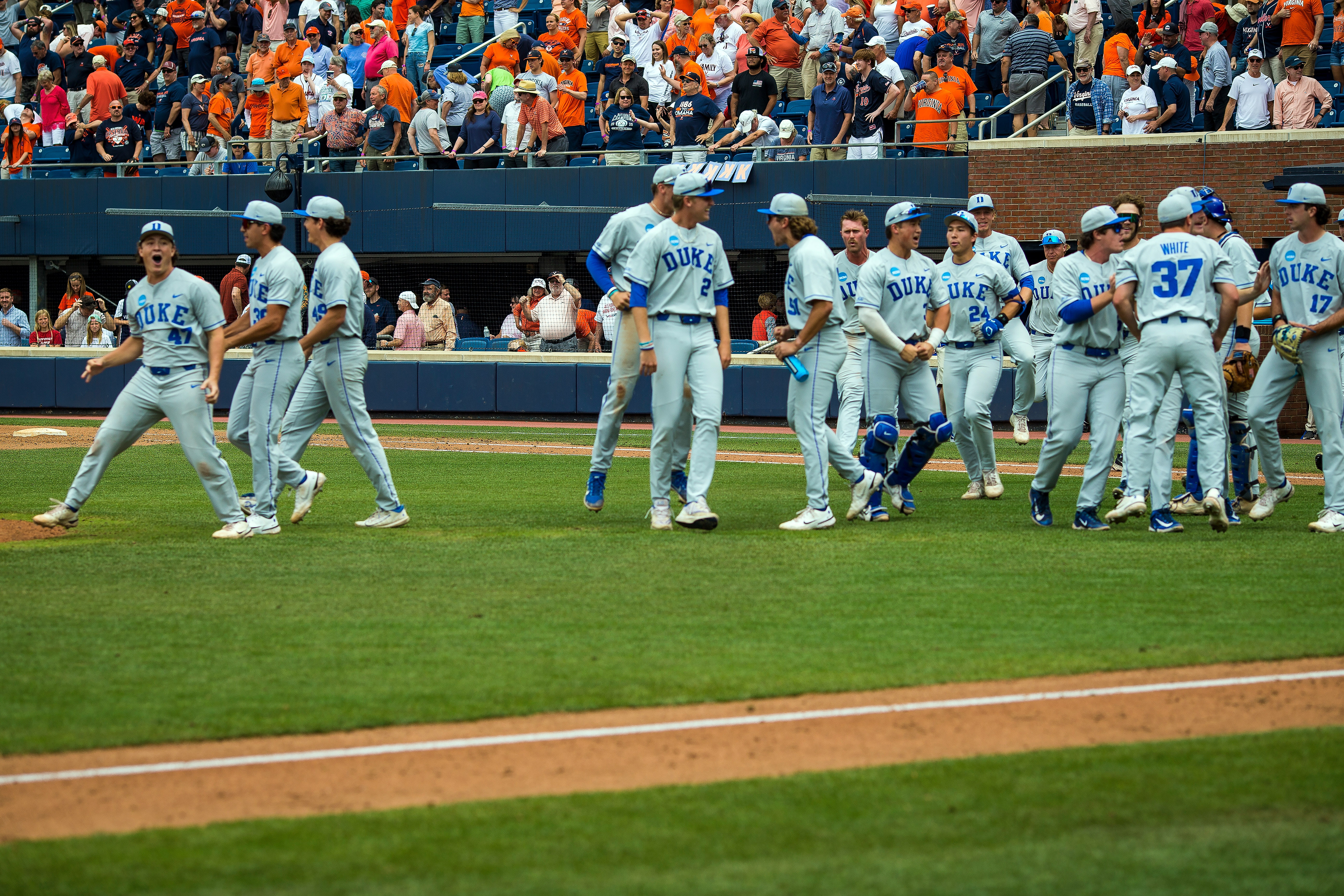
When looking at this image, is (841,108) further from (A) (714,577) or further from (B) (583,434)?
(A) (714,577)

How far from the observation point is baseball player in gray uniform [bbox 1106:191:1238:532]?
8.68m

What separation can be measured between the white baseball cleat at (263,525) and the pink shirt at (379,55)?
17.4 m

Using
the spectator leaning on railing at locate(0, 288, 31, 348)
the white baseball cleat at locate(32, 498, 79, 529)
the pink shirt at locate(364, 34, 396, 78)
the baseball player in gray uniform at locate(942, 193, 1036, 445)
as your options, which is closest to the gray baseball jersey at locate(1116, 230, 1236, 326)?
the baseball player in gray uniform at locate(942, 193, 1036, 445)

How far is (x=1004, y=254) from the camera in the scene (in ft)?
37.9

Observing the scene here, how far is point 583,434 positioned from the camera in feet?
63.4

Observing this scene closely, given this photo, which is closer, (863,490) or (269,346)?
(269,346)

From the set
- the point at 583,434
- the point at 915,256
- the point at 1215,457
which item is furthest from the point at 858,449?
the point at 1215,457

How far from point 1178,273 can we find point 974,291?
2.58 m

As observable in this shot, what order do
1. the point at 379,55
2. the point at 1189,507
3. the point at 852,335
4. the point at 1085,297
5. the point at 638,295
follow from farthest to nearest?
the point at 379,55, the point at 852,335, the point at 1189,507, the point at 1085,297, the point at 638,295

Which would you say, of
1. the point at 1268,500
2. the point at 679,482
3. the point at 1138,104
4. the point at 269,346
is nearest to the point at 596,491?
the point at 679,482

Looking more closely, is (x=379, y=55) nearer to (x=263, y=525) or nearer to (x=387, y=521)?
(x=387, y=521)

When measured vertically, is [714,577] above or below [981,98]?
below

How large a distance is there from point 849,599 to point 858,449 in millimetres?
9869

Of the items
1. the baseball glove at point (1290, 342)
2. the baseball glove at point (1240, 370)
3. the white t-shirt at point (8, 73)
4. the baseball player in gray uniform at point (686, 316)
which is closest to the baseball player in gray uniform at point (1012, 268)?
the baseball glove at point (1240, 370)
